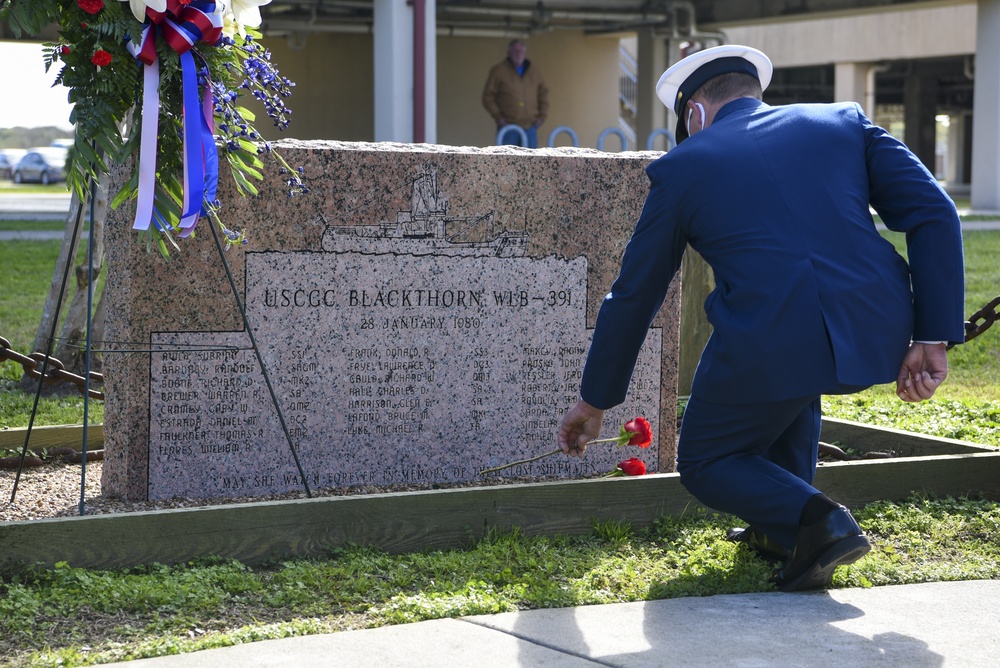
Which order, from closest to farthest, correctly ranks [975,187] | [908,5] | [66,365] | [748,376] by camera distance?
[748,376] → [66,365] → [908,5] → [975,187]

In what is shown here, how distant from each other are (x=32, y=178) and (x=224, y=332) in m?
36.9

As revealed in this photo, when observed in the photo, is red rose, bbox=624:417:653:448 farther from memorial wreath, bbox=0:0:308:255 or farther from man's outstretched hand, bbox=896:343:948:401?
memorial wreath, bbox=0:0:308:255

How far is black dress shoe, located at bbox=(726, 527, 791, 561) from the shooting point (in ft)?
13.4

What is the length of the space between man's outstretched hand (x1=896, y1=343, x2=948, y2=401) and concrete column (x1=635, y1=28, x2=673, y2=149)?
19772 mm

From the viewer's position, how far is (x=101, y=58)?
3.91 m

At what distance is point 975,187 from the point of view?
75.7ft

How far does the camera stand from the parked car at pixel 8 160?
45425 mm

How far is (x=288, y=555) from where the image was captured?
4.09 meters

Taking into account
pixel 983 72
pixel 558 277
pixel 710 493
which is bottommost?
pixel 710 493

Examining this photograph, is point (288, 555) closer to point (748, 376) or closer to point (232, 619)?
point (232, 619)

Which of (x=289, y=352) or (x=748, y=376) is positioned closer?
(x=748, y=376)

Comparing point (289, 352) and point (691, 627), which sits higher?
point (289, 352)

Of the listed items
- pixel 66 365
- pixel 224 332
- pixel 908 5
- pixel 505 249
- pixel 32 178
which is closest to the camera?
pixel 224 332

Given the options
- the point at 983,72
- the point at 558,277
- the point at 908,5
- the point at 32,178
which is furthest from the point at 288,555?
the point at 32,178
